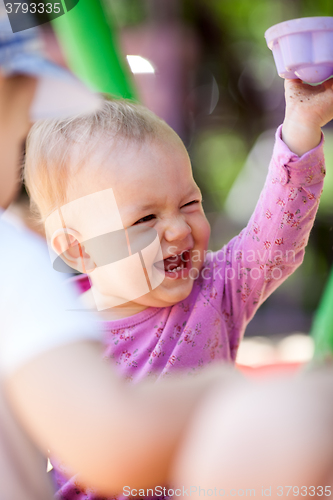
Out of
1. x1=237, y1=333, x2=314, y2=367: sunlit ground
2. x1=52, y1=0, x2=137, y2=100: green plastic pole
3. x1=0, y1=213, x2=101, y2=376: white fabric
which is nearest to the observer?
x1=0, y1=213, x2=101, y2=376: white fabric

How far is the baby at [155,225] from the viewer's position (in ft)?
0.94

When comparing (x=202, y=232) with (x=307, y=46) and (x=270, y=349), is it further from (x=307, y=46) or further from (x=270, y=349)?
(x=270, y=349)

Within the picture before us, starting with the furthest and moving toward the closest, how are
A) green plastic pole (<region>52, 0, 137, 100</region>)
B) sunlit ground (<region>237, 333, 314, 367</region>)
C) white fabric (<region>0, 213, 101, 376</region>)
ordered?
sunlit ground (<region>237, 333, 314, 367</region>) → green plastic pole (<region>52, 0, 137, 100</region>) → white fabric (<region>0, 213, 101, 376</region>)

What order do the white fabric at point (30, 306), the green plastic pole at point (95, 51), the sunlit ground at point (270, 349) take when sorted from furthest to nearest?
the sunlit ground at point (270, 349) → the green plastic pole at point (95, 51) → the white fabric at point (30, 306)

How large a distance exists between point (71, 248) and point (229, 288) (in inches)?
5.7

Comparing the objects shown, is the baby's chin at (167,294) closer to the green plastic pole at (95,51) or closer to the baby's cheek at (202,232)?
the baby's cheek at (202,232)

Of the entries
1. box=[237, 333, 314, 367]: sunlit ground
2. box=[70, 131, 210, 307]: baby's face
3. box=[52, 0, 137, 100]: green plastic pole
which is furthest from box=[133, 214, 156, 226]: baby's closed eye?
box=[237, 333, 314, 367]: sunlit ground

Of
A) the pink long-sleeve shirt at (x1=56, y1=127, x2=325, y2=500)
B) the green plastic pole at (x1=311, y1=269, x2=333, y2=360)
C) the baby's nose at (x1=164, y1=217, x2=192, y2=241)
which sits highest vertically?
the baby's nose at (x1=164, y1=217, x2=192, y2=241)

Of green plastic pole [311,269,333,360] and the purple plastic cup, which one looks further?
green plastic pole [311,269,333,360]

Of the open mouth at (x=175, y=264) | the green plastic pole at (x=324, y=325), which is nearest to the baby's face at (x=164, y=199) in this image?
the open mouth at (x=175, y=264)

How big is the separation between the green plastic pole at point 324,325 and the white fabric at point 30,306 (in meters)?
0.23

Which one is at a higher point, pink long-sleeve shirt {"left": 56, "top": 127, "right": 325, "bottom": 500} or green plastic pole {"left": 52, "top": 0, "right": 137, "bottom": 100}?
green plastic pole {"left": 52, "top": 0, "right": 137, "bottom": 100}

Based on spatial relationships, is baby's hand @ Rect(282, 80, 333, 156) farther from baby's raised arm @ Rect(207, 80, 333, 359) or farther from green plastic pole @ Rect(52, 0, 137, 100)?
green plastic pole @ Rect(52, 0, 137, 100)

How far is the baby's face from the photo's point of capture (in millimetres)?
285
